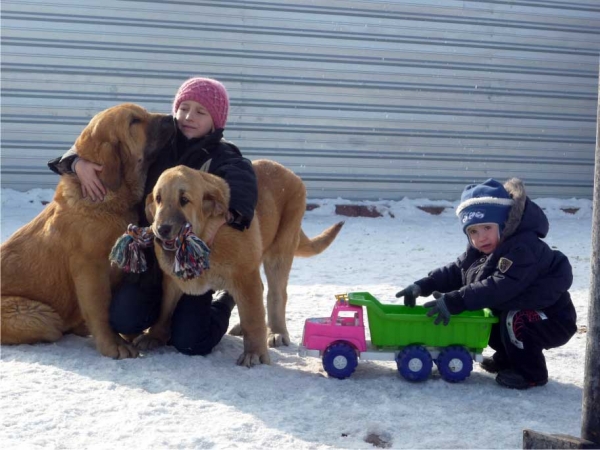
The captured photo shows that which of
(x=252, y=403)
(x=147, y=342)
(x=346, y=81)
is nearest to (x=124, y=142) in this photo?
(x=147, y=342)

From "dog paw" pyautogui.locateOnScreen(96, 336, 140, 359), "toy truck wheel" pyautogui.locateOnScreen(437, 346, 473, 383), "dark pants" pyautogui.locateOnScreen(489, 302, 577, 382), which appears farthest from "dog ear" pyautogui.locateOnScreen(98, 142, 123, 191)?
"dark pants" pyautogui.locateOnScreen(489, 302, 577, 382)

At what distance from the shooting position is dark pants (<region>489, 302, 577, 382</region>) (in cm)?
378

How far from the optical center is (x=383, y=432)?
10.1 feet

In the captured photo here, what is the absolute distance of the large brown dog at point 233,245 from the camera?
3715 millimetres

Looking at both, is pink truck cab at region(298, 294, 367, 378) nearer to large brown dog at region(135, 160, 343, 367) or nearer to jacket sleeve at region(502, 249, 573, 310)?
large brown dog at region(135, 160, 343, 367)

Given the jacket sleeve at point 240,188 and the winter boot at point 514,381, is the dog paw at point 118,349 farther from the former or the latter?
the winter boot at point 514,381

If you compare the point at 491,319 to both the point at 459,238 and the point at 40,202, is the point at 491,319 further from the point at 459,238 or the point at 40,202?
the point at 40,202

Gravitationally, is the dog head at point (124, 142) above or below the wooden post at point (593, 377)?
above

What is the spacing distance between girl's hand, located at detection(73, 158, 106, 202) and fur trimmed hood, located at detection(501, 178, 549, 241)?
2303mm

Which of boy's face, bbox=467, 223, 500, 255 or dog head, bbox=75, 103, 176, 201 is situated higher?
dog head, bbox=75, 103, 176, 201

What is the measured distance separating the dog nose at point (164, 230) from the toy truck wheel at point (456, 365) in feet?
5.19

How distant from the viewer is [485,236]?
155 inches

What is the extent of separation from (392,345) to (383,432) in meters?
0.87

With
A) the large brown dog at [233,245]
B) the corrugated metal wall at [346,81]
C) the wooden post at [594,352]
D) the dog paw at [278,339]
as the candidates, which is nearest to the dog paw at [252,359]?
the large brown dog at [233,245]
